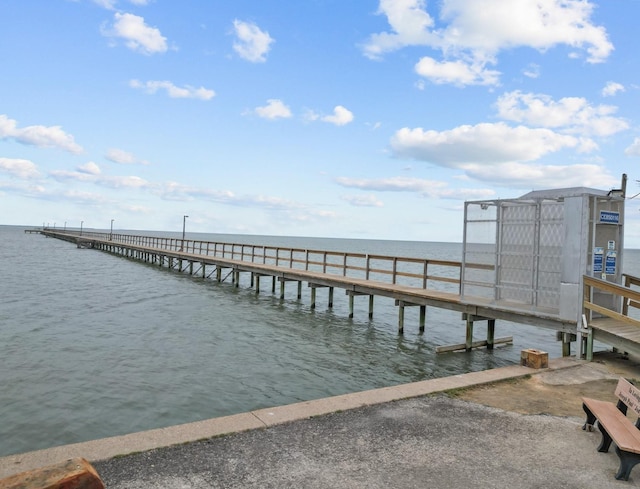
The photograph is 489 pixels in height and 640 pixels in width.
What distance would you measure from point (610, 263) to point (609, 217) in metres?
0.89

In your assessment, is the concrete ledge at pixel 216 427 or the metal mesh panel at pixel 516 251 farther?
the metal mesh panel at pixel 516 251

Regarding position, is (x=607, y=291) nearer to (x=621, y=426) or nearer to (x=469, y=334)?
(x=621, y=426)

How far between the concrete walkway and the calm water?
9.44 feet

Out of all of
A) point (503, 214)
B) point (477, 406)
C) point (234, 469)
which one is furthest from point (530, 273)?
point (234, 469)

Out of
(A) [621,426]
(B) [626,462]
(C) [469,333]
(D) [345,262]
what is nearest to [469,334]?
(C) [469,333]

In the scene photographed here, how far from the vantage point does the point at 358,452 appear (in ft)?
14.6

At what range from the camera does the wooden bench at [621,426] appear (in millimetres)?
3889

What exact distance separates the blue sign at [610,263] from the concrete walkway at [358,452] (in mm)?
4859

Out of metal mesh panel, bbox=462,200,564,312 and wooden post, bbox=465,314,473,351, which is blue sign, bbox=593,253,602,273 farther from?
wooden post, bbox=465,314,473,351

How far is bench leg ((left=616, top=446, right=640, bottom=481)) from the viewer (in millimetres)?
3878

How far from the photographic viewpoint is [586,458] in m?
4.43

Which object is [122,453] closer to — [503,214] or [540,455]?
[540,455]

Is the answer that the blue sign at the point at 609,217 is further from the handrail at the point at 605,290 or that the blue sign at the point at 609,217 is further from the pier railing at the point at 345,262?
the pier railing at the point at 345,262

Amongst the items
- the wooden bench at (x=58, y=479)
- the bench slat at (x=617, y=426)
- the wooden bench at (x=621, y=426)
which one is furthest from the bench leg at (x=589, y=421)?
the wooden bench at (x=58, y=479)
